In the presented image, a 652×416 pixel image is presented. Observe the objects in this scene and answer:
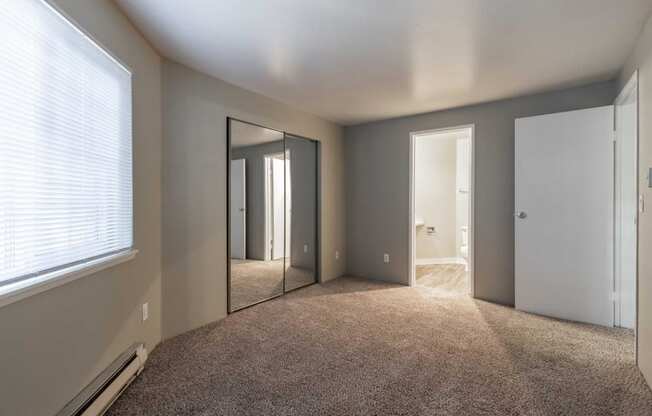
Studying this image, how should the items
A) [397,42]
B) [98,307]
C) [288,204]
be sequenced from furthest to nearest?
[288,204] < [397,42] < [98,307]

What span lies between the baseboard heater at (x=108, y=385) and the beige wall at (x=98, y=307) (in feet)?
0.16

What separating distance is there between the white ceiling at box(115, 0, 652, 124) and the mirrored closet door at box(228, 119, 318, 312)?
654 mm

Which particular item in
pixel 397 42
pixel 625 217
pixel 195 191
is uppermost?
pixel 397 42

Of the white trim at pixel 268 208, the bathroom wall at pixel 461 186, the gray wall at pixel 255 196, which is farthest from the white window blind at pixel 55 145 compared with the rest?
the bathroom wall at pixel 461 186

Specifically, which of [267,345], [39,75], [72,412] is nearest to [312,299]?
[267,345]

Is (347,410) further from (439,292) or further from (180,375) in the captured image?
(439,292)

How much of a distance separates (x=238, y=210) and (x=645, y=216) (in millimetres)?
3169

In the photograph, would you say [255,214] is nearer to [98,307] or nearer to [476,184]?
[98,307]

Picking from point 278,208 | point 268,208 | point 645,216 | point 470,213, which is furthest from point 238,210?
point 645,216

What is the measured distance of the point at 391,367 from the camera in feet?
6.93

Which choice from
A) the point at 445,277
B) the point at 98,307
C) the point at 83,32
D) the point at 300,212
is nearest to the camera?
the point at 83,32

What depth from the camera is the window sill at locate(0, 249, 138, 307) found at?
1.12 meters

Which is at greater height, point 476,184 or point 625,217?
point 476,184

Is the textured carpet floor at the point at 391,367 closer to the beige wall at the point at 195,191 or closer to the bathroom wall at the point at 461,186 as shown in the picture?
the beige wall at the point at 195,191
